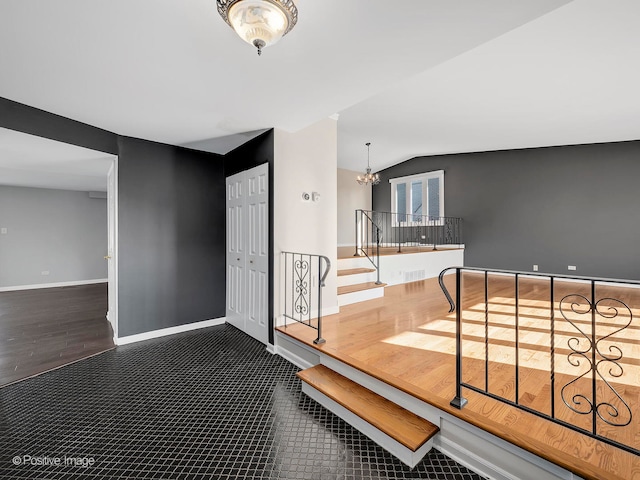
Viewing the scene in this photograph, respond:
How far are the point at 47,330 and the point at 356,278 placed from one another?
14.9 ft

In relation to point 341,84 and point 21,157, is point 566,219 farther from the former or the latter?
point 21,157

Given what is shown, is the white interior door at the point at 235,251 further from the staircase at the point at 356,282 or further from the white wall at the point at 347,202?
the white wall at the point at 347,202

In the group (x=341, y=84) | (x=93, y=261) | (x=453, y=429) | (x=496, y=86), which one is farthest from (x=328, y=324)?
(x=93, y=261)

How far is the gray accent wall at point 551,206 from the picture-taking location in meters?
5.70

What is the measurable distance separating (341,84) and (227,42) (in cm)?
94

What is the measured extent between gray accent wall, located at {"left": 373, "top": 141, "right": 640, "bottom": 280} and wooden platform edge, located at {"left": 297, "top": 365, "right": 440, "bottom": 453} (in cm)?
631

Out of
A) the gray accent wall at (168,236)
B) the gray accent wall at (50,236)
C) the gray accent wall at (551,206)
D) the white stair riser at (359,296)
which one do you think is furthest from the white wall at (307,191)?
the gray accent wall at (50,236)

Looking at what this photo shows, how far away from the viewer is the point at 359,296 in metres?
4.51

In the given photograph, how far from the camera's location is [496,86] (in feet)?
12.4

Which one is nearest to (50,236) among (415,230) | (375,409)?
(375,409)

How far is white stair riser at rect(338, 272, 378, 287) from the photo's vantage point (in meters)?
4.67

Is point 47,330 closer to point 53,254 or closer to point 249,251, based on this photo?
point 249,251

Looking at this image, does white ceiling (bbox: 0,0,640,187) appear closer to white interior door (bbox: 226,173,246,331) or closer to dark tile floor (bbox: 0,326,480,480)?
white interior door (bbox: 226,173,246,331)

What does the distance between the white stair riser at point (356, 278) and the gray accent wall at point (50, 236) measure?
6863 mm
